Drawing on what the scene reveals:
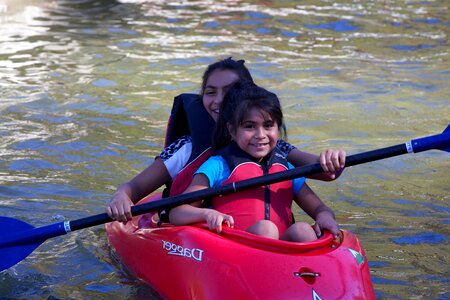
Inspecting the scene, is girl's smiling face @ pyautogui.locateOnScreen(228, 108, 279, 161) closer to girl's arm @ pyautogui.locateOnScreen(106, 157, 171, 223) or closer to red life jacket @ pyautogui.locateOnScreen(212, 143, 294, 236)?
red life jacket @ pyautogui.locateOnScreen(212, 143, 294, 236)

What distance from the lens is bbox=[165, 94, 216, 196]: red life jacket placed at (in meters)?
3.86

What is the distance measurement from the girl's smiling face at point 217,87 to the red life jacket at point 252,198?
328mm

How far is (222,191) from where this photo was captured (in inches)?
137

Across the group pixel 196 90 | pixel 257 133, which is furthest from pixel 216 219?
pixel 196 90

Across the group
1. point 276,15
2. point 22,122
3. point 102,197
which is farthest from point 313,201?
point 276,15

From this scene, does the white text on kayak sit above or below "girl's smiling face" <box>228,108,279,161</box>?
below

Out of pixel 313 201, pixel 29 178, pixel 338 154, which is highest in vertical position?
pixel 338 154

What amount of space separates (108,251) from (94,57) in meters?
5.37

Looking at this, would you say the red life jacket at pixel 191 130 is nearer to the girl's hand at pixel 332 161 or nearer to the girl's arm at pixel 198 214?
the girl's arm at pixel 198 214

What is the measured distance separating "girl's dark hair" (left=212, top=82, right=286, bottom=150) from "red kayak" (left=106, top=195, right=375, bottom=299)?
1.41ft

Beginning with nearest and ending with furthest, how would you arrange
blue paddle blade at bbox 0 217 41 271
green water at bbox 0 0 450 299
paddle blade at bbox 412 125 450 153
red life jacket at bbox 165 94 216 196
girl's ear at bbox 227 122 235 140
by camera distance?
paddle blade at bbox 412 125 450 153
girl's ear at bbox 227 122 235 140
red life jacket at bbox 165 94 216 196
blue paddle blade at bbox 0 217 41 271
green water at bbox 0 0 450 299

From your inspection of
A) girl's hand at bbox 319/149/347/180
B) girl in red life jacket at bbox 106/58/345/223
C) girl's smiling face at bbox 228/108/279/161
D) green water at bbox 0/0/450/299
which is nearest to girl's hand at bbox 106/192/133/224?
girl in red life jacket at bbox 106/58/345/223

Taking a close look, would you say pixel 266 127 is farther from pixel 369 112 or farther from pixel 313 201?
pixel 369 112

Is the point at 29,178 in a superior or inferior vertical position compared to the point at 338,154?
inferior
